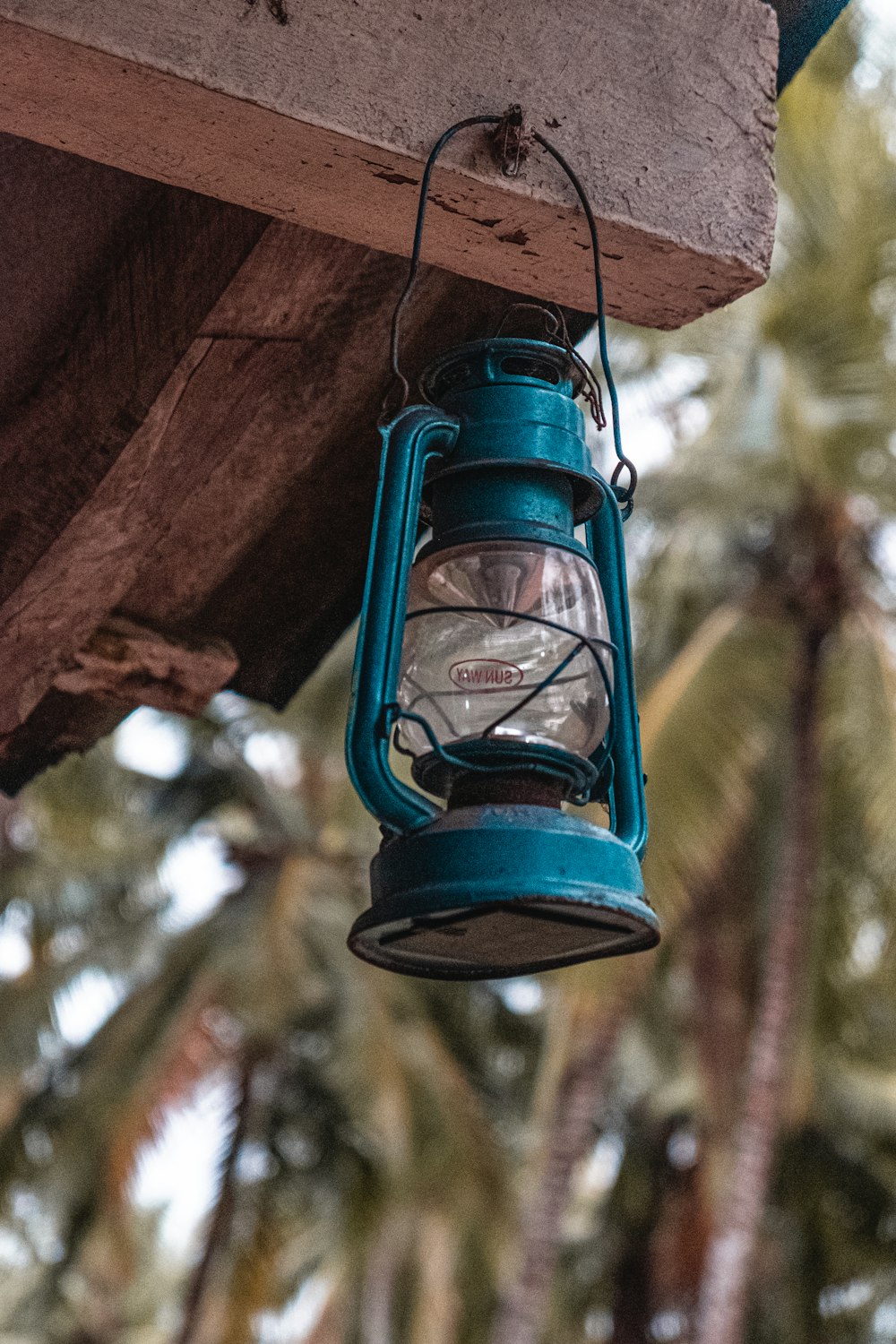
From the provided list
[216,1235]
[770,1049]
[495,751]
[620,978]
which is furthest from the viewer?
[216,1235]

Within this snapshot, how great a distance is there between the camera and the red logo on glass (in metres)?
1.53

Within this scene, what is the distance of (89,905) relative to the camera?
14.7 m

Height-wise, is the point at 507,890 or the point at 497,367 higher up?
the point at 497,367

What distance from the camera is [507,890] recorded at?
1373mm

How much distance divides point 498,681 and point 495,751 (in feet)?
0.25

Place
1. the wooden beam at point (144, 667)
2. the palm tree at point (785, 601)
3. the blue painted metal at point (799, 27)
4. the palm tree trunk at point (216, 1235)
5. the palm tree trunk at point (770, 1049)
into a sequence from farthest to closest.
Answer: the palm tree trunk at point (216, 1235)
the palm tree trunk at point (770, 1049)
the palm tree at point (785, 601)
the wooden beam at point (144, 667)
the blue painted metal at point (799, 27)

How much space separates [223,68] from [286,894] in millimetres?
12436

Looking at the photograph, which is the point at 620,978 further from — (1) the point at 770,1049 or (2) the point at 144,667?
(2) the point at 144,667

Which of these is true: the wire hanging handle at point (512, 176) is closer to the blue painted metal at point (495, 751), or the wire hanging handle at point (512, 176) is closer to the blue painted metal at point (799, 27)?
the blue painted metal at point (495, 751)

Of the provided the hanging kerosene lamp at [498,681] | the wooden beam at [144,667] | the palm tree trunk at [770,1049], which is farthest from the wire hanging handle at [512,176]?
the palm tree trunk at [770,1049]

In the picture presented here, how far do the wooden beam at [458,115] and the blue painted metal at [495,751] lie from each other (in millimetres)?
161

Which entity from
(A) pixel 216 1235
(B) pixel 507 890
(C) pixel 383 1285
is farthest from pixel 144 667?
(C) pixel 383 1285

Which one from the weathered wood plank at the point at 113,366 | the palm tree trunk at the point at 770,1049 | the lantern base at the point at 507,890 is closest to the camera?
the lantern base at the point at 507,890

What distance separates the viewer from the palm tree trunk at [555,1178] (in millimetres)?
9133
